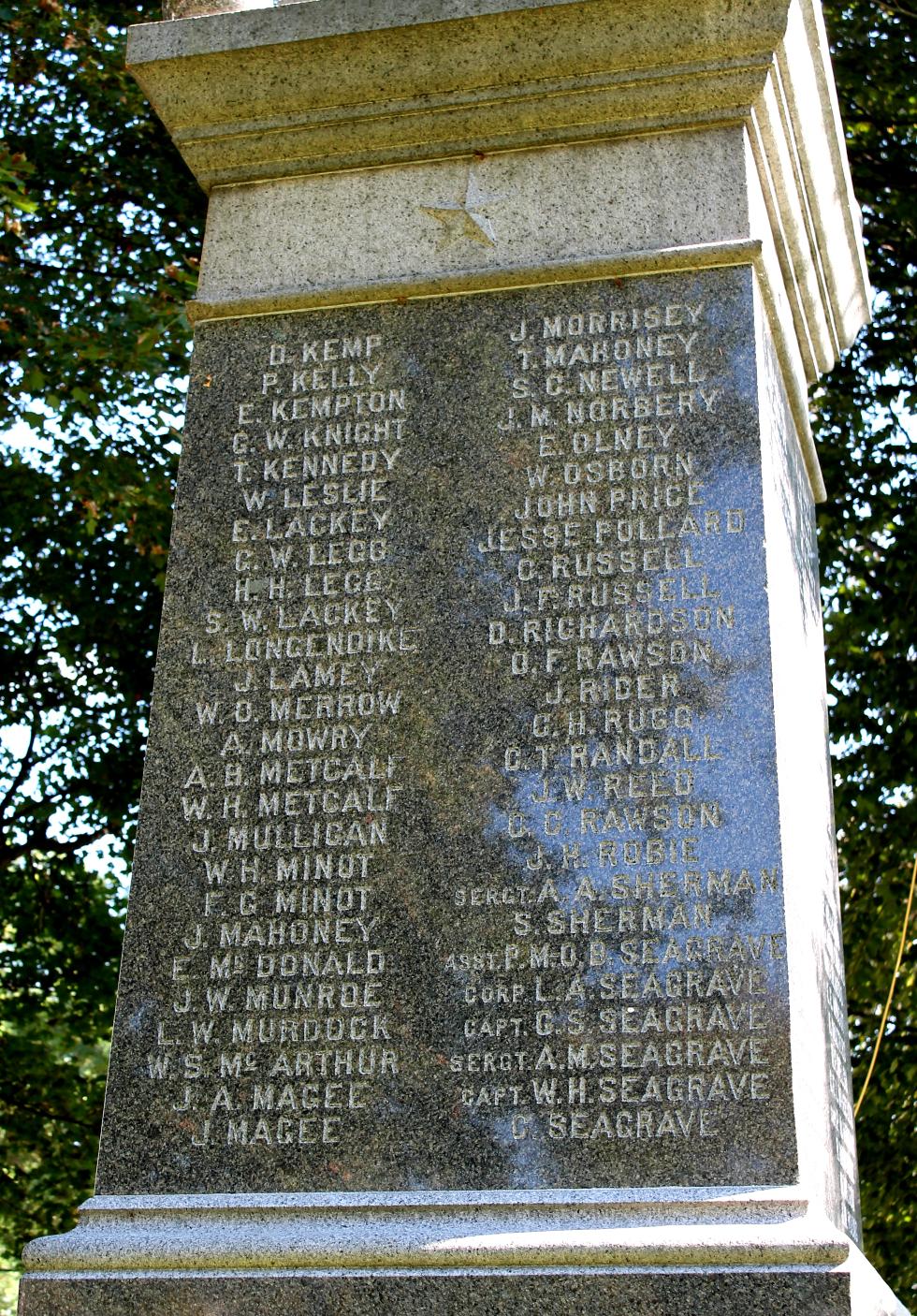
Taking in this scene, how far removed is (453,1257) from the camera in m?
3.43

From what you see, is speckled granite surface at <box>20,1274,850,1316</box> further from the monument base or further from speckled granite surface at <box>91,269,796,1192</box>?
speckled granite surface at <box>91,269,796,1192</box>

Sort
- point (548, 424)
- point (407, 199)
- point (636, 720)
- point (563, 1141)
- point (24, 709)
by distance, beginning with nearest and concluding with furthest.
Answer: point (563, 1141)
point (636, 720)
point (548, 424)
point (407, 199)
point (24, 709)

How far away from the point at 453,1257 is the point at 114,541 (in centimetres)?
803

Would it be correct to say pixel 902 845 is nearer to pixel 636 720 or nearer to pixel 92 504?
pixel 92 504

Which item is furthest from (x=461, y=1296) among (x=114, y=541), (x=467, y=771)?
(x=114, y=541)

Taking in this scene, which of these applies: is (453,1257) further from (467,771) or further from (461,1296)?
(467,771)

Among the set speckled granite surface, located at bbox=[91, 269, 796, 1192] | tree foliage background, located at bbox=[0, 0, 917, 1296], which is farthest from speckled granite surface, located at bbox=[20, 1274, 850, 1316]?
tree foliage background, located at bbox=[0, 0, 917, 1296]

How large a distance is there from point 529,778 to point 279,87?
196 centimetres

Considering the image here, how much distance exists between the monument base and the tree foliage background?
5.92 meters

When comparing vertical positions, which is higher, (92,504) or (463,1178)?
(92,504)

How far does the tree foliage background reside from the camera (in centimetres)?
942

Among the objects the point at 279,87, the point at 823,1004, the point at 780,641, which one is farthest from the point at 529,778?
the point at 279,87

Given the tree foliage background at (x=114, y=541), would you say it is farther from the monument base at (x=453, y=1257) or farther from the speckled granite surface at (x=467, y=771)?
the monument base at (x=453, y=1257)

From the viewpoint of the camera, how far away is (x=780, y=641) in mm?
4086
